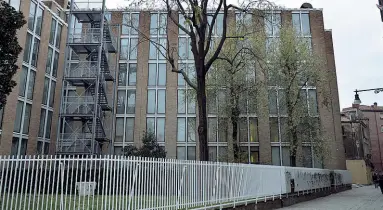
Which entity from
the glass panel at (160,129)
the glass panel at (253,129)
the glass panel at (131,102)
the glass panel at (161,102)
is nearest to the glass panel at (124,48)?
the glass panel at (131,102)

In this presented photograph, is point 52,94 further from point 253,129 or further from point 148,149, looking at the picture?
point 253,129

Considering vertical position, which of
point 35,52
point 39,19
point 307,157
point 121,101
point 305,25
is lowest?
point 307,157

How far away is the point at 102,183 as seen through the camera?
804 centimetres

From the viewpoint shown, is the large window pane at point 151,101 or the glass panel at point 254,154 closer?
the glass panel at point 254,154

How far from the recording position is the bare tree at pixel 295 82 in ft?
79.8

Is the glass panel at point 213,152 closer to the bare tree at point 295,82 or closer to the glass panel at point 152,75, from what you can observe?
the glass panel at point 152,75

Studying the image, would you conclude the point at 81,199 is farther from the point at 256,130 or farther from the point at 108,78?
the point at 256,130

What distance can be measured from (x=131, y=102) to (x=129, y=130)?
2.72 m

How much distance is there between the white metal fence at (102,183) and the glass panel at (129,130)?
70.0ft

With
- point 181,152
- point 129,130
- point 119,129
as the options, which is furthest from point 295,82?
point 119,129

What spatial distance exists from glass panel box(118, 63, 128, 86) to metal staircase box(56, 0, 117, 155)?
3803 mm

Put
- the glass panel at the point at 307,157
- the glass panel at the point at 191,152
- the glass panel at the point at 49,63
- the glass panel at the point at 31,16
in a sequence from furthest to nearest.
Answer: the glass panel at the point at 191,152 < the glass panel at the point at 307,157 < the glass panel at the point at 49,63 < the glass panel at the point at 31,16

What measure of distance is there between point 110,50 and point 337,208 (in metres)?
23.5

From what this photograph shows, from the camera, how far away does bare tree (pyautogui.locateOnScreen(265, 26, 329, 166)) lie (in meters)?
24.3
